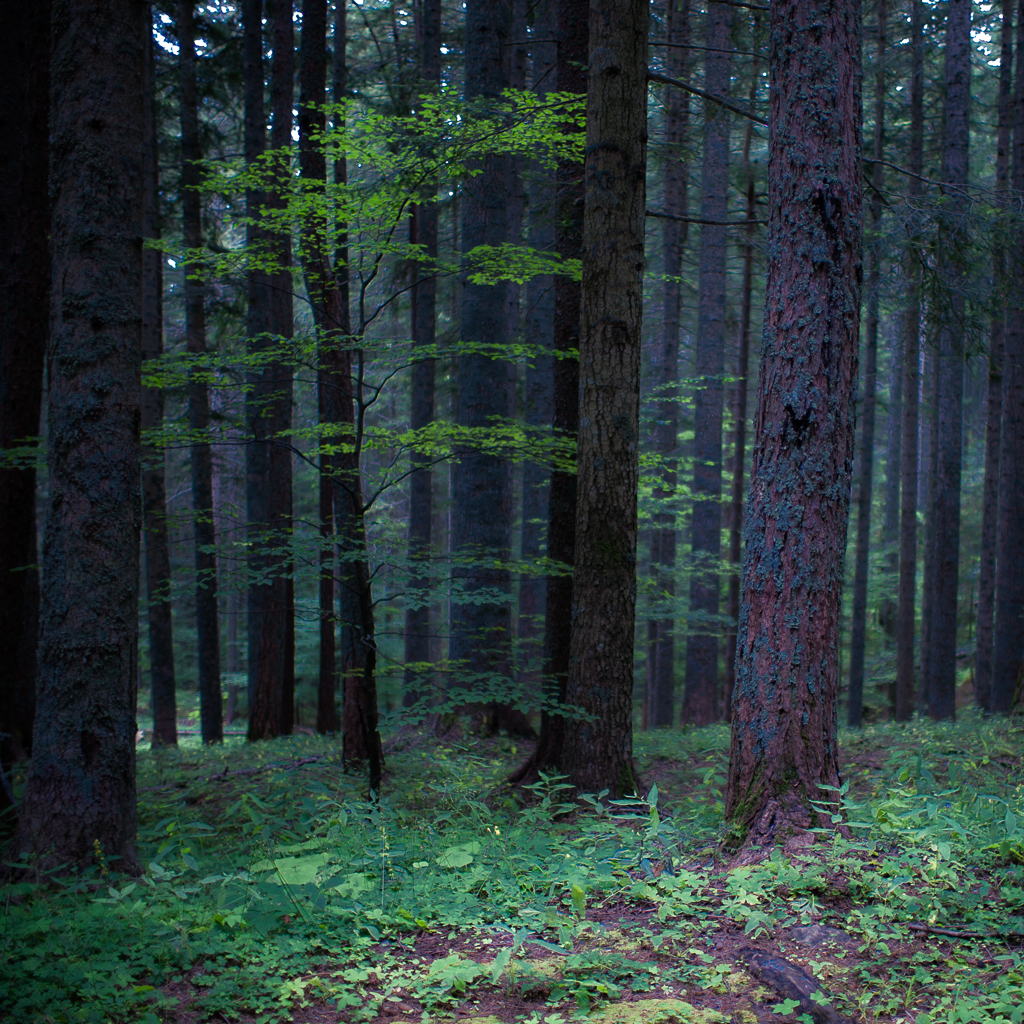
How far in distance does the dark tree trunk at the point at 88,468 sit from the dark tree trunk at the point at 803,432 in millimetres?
3844

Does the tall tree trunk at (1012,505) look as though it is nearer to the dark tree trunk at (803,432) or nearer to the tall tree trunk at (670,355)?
the tall tree trunk at (670,355)

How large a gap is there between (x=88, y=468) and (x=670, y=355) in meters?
13.1

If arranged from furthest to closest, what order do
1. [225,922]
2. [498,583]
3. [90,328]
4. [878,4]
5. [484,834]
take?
1. [878,4]
2. [498,583]
3. [484,834]
4. [90,328]
5. [225,922]

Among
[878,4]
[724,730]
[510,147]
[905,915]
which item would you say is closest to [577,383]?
[510,147]

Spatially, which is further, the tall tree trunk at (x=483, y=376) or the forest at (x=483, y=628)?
the tall tree trunk at (x=483, y=376)

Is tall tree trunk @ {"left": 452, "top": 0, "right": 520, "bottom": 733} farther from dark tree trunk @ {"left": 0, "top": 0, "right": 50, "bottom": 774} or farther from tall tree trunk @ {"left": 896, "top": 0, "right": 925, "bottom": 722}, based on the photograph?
tall tree trunk @ {"left": 896, "top": 0, "right": 925, "bottom": 722}

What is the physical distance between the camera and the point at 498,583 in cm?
967

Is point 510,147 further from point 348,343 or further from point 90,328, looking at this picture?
point 90,328

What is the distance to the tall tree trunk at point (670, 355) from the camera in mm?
13242

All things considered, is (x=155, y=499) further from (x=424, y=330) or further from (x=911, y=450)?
(x=911, y=450)

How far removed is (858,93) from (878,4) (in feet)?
43.1

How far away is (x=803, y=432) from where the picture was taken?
445 centimetres

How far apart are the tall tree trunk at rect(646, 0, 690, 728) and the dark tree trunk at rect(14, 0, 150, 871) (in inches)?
257

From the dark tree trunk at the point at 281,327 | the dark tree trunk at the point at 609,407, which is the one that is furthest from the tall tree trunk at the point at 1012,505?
the dark tree trunk at the point at 281,327
